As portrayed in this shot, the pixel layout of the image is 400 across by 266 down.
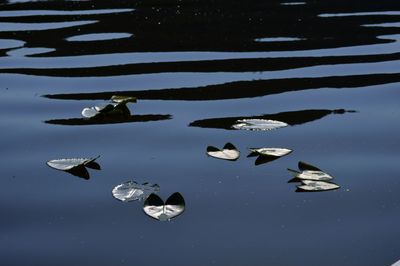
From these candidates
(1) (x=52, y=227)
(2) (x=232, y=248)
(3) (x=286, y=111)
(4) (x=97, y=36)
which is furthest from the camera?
(4) (x=97, y=36)

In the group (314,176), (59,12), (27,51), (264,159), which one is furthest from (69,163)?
(59,12)

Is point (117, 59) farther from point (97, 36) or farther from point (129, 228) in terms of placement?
point (129, 228)

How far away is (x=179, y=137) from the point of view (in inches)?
77.0

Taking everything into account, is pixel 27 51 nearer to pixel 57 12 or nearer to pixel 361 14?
pixel 57 12

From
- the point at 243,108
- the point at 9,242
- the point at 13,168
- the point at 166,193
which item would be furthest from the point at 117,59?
the point at 9,242

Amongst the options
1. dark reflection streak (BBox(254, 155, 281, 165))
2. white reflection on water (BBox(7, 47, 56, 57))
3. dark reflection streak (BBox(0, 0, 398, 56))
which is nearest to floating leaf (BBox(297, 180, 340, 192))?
dark reflection streak (BBox(254, 155, 281, 165))

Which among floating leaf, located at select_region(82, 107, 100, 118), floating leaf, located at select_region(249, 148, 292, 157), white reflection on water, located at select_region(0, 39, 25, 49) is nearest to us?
floating leaf, located at select_region(249, 148, 292, 157)

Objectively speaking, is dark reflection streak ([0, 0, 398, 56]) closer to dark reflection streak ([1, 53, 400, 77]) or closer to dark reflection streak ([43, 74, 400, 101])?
dark reflection streak ([1, 53, 400, 77])

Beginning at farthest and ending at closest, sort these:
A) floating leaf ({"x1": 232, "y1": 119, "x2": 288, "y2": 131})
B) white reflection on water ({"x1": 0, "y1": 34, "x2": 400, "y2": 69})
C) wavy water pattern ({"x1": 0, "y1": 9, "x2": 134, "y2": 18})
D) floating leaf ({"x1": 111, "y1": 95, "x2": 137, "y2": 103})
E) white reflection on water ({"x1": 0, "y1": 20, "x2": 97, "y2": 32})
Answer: wavy water pattern ({"x1": 0, "y1": 9, "x2": 134, "y2": 18}) < white reflection on water ({"x1": 0, "y1": 20, "x2": 97, "y2": 32}) < white reflection on water ({"x1": 0, "y1": 34, "x2": 400, "y2": 69}) < floating leaf ({"x1": 111, "y1": 95, "x2": 137, "y2": 103}) < floating leaf ({"x1": 232, "y1": 119, "x2": 288, "y2": 131})

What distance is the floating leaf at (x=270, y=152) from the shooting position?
5.94ft

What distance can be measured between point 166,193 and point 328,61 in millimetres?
1257

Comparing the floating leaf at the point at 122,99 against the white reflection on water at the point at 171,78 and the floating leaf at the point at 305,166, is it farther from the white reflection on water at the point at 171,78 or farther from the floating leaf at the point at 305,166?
the floating leaf at the point at 305,166

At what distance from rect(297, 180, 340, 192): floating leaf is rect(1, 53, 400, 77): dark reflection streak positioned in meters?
0.99

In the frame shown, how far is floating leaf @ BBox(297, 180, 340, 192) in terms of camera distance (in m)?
1.63
